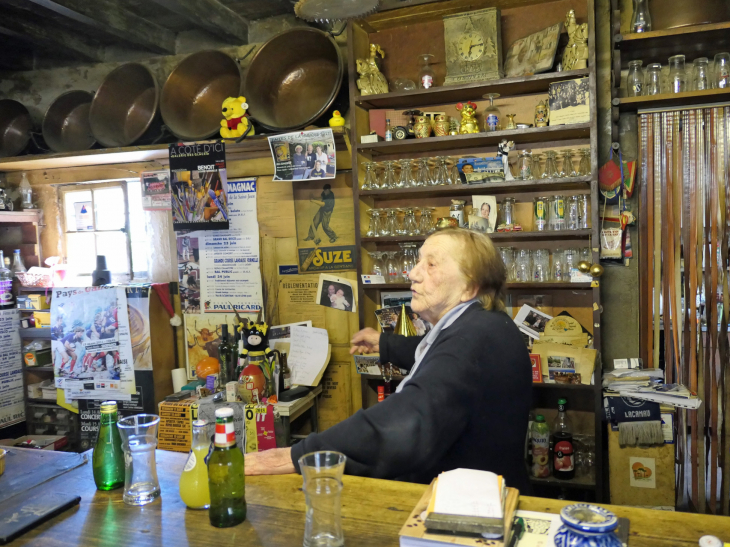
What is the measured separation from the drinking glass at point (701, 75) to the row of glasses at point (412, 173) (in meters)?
1.17

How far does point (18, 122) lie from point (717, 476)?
197 inches

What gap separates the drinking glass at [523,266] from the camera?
9.30ft

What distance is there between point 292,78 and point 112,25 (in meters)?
1.08

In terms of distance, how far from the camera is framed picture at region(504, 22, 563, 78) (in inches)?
108

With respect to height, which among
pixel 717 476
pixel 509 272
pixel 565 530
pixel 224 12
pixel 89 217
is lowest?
pixel 717 476

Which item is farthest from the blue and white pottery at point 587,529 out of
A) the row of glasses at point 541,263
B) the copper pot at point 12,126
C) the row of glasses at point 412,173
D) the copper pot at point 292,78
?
the copper pot at point 12,126

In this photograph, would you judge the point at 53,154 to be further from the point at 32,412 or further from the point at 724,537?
the point at 724,537

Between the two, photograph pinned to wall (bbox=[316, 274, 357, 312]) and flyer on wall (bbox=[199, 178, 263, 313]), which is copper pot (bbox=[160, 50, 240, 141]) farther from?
photograph pinned to wall (bbox=[316, 274, 357, 312])

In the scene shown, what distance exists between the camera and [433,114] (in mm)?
3105

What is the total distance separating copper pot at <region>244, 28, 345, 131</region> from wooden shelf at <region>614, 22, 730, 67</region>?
1514 millimetres

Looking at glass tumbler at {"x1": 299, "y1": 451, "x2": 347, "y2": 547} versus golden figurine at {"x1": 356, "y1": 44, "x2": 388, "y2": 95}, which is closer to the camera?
glass tumbler at {"x1": 299, "y1": 451, "x2": 347, "y2": 547}

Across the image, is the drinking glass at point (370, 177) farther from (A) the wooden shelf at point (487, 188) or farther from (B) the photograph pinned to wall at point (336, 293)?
(B) the photograph pinned to wall at point (336, 293)

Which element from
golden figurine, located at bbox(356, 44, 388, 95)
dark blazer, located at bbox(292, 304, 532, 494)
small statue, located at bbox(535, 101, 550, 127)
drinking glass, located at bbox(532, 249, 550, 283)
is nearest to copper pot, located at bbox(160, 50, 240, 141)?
golden figurine, located at bbox(356, 44, 388, 95)

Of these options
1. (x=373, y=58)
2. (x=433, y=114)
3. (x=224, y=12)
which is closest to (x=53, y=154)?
(x=224, y=12)
